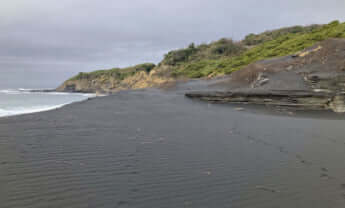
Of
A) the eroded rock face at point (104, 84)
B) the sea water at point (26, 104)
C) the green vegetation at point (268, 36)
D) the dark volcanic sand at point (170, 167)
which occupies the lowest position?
the dark volcanic sand at point (170, 167)

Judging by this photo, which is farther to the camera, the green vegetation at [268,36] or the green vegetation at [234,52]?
the green vegetation at [268,36]

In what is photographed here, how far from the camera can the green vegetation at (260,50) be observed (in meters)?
25.5

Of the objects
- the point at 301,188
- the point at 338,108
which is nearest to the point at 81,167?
the point at 301,188

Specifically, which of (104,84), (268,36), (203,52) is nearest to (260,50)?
(268,36)

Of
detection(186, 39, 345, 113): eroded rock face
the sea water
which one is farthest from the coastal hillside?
the sea water

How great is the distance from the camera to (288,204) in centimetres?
302

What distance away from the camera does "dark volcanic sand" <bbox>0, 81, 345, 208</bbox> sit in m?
3.11

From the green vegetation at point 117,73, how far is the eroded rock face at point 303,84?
51652mm

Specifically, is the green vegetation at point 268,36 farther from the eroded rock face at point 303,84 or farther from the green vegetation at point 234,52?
Result: the eroded rock face at point 303,84

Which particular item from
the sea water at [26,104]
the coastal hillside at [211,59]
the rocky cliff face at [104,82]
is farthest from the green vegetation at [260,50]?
the sea water at [26,104]

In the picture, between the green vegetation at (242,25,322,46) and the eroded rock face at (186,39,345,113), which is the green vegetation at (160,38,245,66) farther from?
the eroded rock face at (186,39,345,113)

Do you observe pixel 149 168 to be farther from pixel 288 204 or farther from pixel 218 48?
pixel 218 48

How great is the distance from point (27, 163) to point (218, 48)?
5128 centimetres

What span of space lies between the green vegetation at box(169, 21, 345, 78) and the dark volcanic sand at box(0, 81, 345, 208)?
22921 mm
